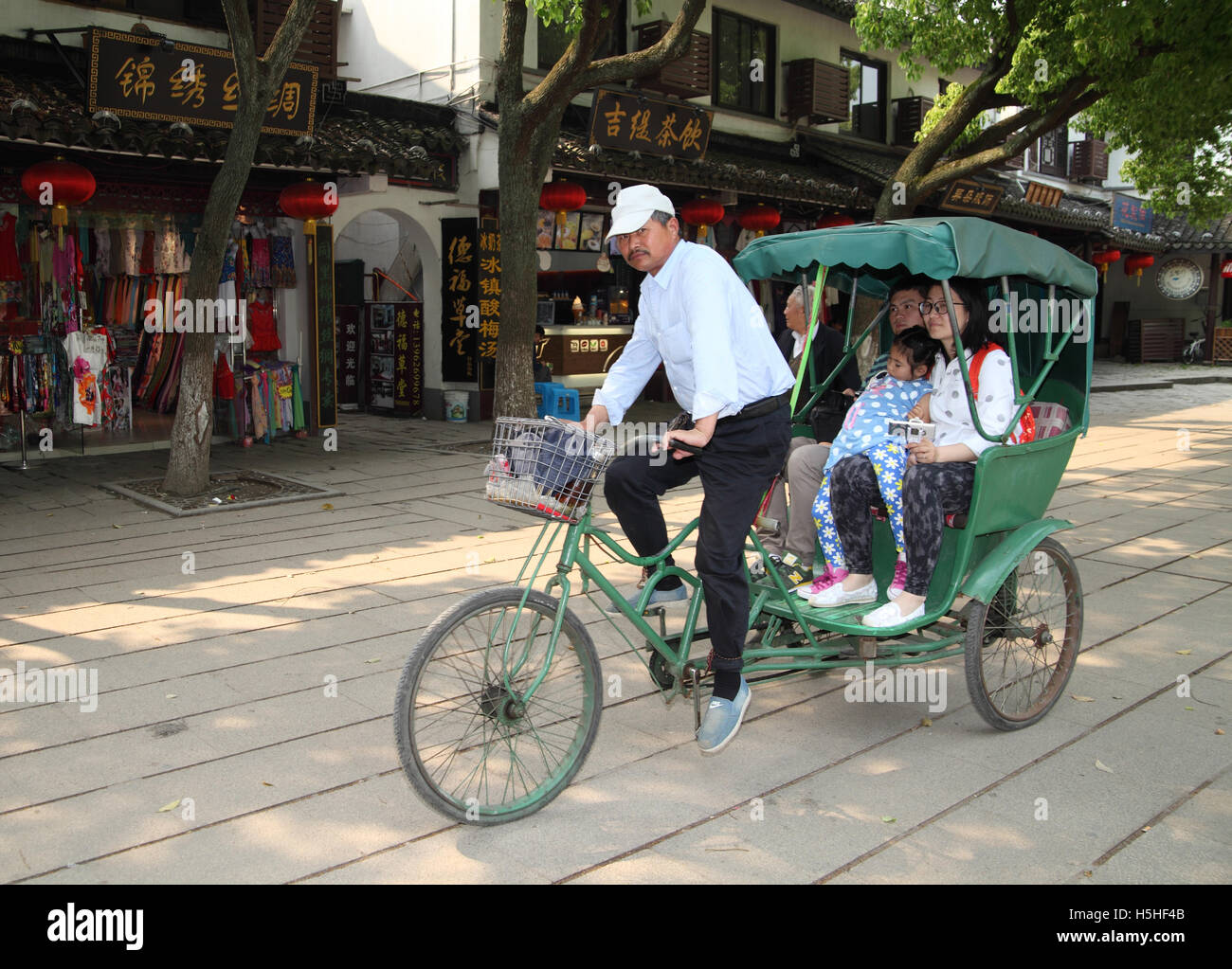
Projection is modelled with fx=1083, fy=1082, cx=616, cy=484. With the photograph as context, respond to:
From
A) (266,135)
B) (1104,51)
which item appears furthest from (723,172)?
(266,135)

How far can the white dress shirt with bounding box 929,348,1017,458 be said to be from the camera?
4.14 metres

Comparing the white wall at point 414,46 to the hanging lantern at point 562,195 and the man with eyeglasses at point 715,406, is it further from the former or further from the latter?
the man with eyeglasses at point 715,406

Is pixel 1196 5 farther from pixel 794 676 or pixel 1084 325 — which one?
pixel 794 676

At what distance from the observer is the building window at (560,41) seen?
13.8 meters

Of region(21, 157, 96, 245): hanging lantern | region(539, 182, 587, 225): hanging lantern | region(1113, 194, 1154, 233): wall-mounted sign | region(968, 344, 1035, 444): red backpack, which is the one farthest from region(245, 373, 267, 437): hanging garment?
region(1113, 194, 1154, 233): wall-mounted sign

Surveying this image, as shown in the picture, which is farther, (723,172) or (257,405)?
(723,172)

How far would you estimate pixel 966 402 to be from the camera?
432 cm

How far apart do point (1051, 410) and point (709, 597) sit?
89.9 inches

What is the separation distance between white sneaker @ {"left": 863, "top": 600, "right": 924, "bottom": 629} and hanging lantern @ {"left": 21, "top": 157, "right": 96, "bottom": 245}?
7.92 m

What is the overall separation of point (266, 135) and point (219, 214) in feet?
7.54

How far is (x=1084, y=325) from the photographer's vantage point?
15.7 feet

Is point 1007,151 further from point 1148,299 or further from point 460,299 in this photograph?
point 1148,299

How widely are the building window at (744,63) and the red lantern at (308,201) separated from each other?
24.2 feet
